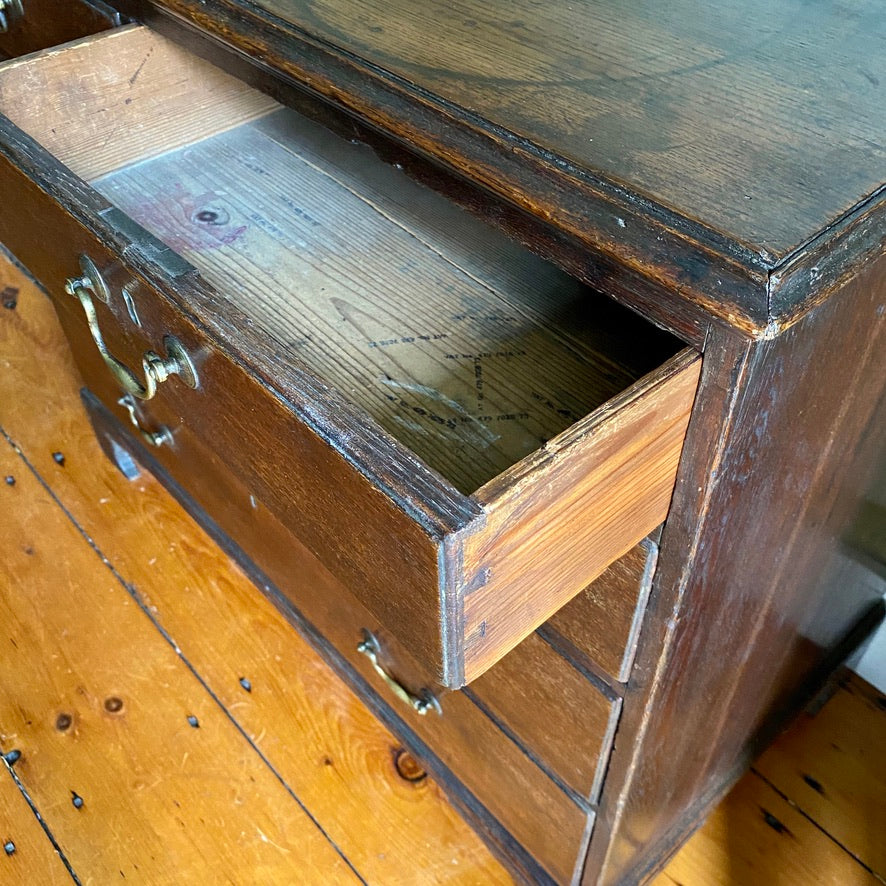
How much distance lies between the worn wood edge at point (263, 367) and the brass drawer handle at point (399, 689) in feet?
1.43

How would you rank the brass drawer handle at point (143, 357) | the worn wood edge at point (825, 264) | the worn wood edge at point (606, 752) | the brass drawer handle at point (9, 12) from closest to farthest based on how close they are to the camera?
1. the worn wood edge at point (825, 264)
2. the brass drawer handle at point (143, 357)
3. the worn wood edge at point (606, 752)
4. the brass drawer handle at point (9, 12)

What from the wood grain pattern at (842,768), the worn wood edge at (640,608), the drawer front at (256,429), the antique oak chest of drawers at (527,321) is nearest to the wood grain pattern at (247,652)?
the antique oak chest of drawers at (527,321)

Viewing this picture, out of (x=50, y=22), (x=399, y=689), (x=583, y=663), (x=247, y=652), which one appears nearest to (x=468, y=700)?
(x=399, y=689)

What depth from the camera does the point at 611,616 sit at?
1.91 feet

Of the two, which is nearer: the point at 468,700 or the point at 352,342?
the point at 352,342

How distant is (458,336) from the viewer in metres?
0.63

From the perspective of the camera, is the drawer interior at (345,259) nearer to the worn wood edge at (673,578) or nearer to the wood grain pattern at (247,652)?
the worn wood edge at (673,578)

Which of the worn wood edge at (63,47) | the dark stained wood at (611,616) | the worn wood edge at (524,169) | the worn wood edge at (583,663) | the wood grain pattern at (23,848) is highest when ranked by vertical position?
the worn wood edge at (524,169)

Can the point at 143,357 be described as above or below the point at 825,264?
below

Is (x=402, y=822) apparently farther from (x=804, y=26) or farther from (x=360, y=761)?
(x=804, y=26)

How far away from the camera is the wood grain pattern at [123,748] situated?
3.13 ft

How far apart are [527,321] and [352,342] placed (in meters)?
0.12

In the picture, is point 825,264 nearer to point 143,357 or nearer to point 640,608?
point 640,608

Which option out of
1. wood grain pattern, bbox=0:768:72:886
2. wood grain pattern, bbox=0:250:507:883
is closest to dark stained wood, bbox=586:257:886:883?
wood grain pattern, bbox=0:250:507:883
